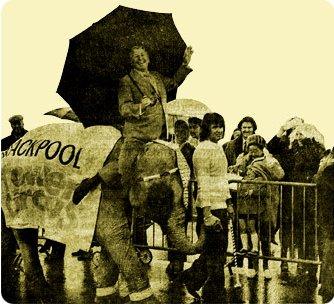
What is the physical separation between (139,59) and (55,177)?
1.11m

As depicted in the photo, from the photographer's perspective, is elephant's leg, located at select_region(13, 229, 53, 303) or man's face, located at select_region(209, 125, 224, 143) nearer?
man's face, located at select_region(209, 125, 224, 143)

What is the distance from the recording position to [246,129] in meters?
7.32

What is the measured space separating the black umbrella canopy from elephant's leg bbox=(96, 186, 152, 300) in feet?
2.00

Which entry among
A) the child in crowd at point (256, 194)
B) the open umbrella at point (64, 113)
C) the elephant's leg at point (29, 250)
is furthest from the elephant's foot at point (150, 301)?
the open umbrella at point (64, 113)

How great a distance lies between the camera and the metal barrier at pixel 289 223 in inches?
295

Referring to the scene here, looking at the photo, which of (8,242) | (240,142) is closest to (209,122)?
(240,142)

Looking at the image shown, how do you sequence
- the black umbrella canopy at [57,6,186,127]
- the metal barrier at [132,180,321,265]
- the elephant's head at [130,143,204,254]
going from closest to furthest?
the elephant's head at [130,143,204,254] < the black umbrella canopy at [57,6,186,127] < the metal barrier at [132,180,321,265]

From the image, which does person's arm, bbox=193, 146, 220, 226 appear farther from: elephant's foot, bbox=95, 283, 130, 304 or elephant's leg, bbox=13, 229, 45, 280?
elephant's leg, bbox=13, 229, 45, 280

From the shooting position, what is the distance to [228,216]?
7.32m

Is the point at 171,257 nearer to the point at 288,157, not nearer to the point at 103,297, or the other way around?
the point at 103,297

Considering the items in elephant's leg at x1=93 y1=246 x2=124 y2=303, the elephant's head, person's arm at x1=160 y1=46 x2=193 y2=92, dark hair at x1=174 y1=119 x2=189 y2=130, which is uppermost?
person's arm at x1=160 y1=46 x2=193 y2=92

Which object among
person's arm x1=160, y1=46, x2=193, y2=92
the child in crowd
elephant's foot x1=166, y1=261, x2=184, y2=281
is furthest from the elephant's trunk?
person's arm x1=160, y1=46, x2=193, y2=92

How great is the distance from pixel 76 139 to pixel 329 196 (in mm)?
1967

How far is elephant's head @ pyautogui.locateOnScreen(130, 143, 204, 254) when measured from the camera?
23.4 feet
